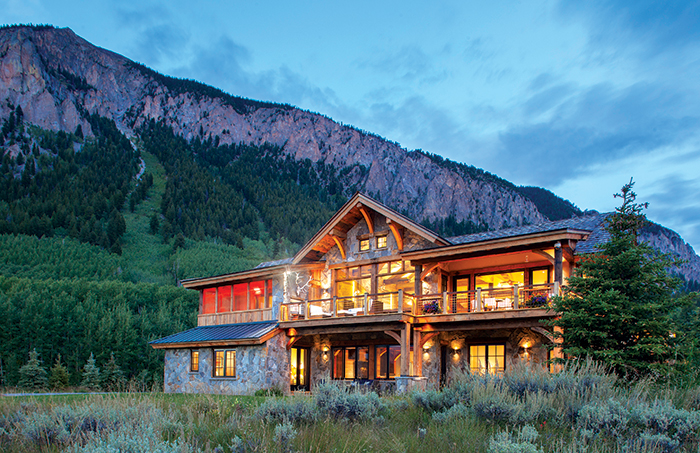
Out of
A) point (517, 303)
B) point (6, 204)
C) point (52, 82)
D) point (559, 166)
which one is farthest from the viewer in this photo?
point (559, 166)

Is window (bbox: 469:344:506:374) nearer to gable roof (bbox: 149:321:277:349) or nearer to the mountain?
gable roof (bbox: 149:321:277:349)

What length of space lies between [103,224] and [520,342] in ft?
196

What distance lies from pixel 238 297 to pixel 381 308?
812cm

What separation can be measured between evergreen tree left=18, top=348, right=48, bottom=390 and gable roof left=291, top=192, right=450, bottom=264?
17665 mm

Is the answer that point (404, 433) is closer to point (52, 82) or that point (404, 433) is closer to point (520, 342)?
point (520, 342)

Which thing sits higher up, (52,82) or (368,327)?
(52,82)

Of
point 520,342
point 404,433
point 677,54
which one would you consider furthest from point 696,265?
point 404,433

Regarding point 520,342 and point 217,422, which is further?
point 520,342

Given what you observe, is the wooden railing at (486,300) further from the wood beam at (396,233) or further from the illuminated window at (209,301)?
the illuminated window at (209,301)

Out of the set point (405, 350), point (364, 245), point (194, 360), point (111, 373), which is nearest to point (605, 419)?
point (405, 350)

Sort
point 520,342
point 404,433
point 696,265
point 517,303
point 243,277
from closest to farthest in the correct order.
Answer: point 404,433
point 517,303
point 520,342
point 243,277
point 696,265

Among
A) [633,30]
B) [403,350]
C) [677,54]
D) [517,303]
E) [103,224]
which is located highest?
[633,30]

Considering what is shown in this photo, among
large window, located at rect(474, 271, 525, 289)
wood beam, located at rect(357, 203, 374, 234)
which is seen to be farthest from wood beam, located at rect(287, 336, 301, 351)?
large window, located at rect(474, 271, 525, 289)

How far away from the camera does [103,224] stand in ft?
211
